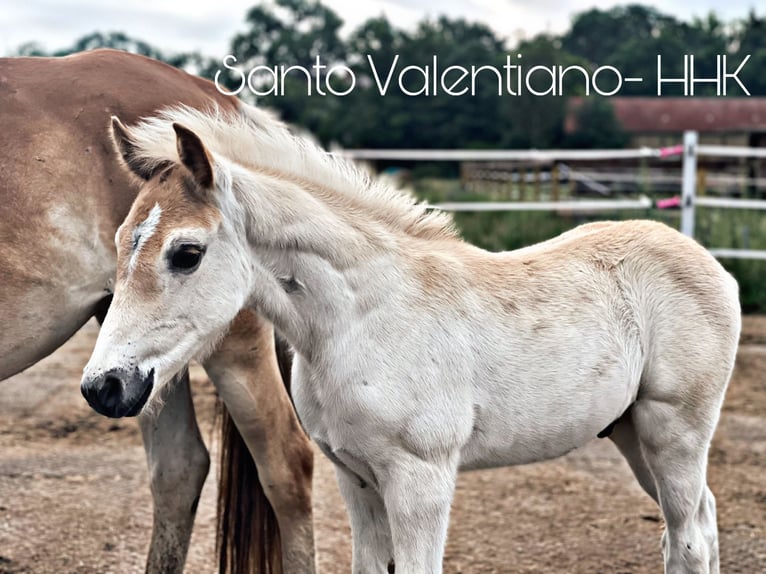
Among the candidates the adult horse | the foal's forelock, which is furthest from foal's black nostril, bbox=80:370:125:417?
the adult horse

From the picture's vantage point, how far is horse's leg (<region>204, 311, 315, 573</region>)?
276 cm

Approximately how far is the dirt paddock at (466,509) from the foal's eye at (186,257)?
5.95 ft

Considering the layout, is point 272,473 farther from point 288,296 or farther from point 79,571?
point 79,571

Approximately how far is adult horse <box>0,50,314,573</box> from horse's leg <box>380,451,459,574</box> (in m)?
0.67

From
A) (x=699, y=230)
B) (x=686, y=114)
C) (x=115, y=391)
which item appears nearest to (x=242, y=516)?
(x=115, y=391)

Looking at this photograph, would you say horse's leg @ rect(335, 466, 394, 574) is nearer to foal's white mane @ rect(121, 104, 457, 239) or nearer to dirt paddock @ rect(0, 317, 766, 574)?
foal's white mane @ rect(121, 104, 457, 239)

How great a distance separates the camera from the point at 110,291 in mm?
2662

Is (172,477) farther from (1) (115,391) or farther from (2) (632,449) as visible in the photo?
(2) (632,449)

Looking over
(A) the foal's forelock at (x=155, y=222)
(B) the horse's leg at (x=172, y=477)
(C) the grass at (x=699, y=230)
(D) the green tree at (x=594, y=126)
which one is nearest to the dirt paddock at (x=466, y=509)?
(B) the horse's leg at (x=172, y=477)

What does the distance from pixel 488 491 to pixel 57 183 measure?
8.58ft

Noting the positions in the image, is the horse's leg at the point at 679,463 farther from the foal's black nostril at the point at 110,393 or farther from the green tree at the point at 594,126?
the green tree at the point at 594,126

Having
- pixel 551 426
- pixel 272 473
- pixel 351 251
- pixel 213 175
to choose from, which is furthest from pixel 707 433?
pixel 213 175

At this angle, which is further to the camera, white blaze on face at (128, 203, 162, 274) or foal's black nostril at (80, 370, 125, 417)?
white blaze on face at (128, 203, 162, 274)

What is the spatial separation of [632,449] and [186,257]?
161cm
